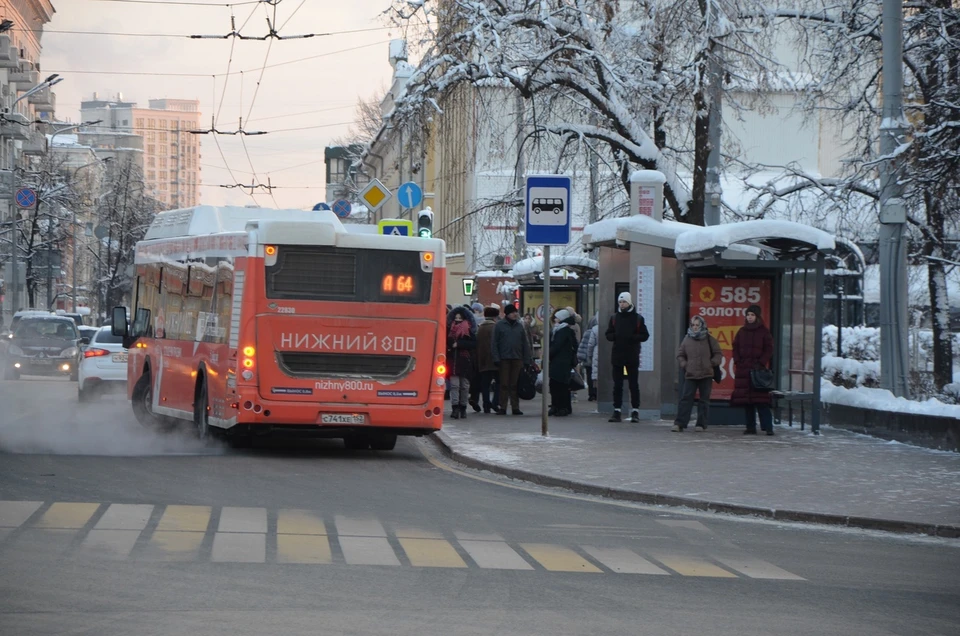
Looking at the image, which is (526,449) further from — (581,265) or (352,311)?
(581,265)

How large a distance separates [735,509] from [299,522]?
397 cm

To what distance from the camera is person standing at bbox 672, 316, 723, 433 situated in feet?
63.6

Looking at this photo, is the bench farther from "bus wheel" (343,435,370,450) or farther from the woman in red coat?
"bus wheel" (343,435,370,450)

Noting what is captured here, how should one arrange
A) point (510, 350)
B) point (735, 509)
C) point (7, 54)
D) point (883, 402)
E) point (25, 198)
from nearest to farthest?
point (735, 509)
point (883, 402)
point (510, 350)
point (25, 198)
point (7, 54)

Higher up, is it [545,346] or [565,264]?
[565,264]

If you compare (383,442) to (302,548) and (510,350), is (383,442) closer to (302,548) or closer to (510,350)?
(510,350)

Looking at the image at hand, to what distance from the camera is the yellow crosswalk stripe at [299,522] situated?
402 inches

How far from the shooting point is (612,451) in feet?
54.6

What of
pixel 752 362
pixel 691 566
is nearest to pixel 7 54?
pixel 752 362

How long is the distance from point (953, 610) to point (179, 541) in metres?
5.00

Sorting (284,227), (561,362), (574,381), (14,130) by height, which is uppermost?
(14,130)

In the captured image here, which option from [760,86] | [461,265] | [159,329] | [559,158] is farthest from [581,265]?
[461,265]

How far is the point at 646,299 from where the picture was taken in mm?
21766

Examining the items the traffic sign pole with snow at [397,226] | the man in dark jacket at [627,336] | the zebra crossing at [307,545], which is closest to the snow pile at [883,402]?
the man in dark jacket at [627,336]
